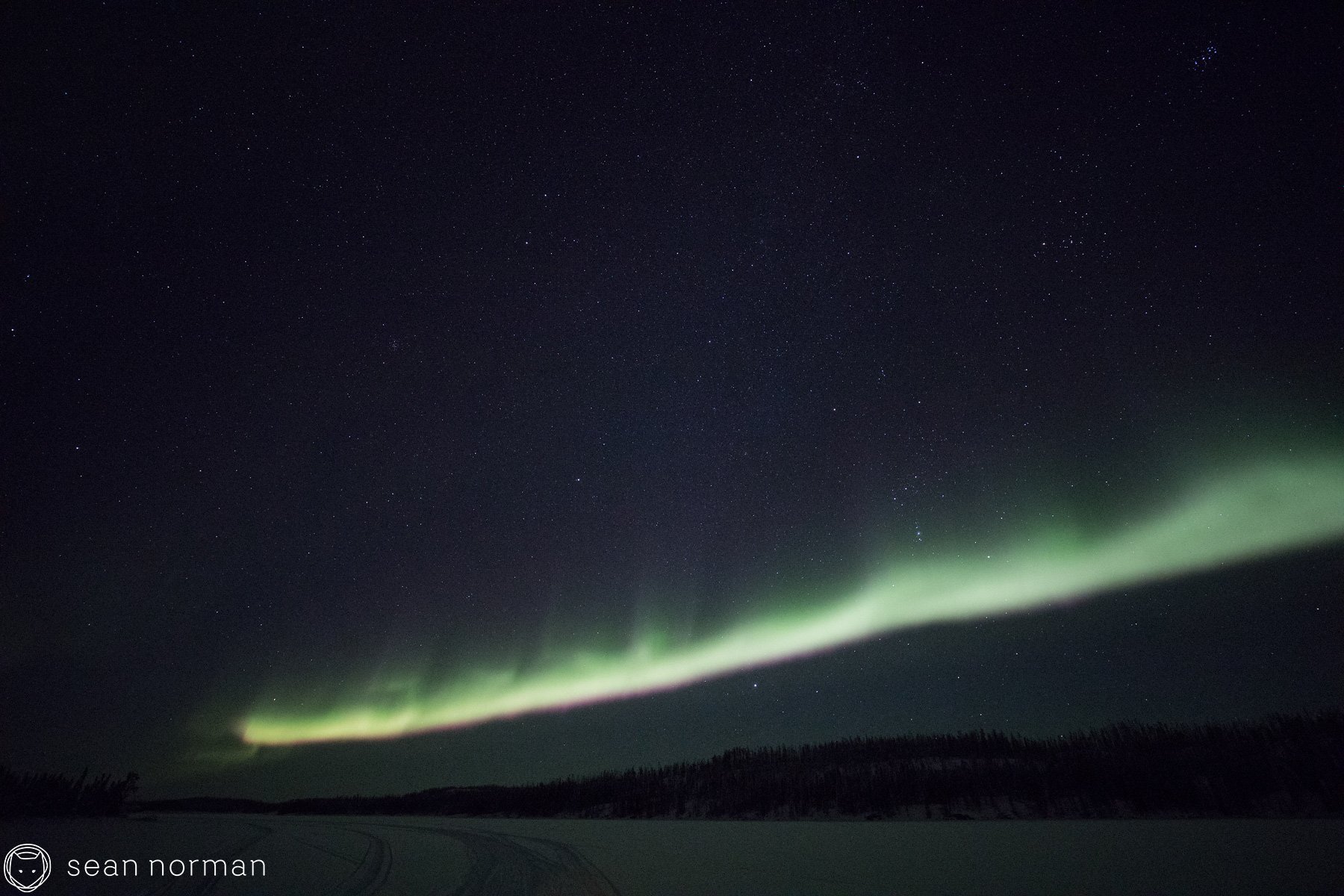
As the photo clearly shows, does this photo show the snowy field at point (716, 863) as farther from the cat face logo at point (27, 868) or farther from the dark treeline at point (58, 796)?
the dark treeline at point (58, 796)

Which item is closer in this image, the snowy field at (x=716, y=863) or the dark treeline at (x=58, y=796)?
the snowy field at (x=716, y=863)

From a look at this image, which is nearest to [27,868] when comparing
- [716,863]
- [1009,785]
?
[716,863]

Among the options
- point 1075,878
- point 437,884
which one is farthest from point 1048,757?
point 437,884

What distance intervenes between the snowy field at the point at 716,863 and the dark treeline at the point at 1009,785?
2879cm

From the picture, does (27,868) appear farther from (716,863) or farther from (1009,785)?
(1009,785)

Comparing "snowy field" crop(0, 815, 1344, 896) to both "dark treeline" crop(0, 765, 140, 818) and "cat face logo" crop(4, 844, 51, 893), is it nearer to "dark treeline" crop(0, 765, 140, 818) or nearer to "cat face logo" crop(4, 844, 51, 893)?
"cat face logo" crop(4, 844, 51, 893)

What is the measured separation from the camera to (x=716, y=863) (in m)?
15.5

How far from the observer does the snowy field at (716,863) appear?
11.6 meters

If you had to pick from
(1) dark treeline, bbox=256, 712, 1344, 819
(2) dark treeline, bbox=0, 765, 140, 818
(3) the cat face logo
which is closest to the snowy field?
(3) the cat face logo

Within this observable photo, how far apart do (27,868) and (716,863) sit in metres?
16.9

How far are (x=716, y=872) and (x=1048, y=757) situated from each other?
64.2 metres

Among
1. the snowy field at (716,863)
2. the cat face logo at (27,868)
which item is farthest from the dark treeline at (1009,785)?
the cat face logo at (27,868)

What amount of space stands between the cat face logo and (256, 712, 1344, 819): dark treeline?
44734mm

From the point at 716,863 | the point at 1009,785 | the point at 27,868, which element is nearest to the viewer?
the point at 27,868
